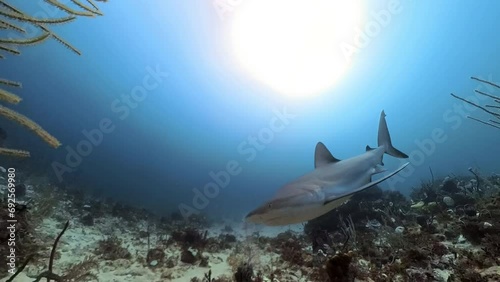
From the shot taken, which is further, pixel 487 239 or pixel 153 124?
pixel 153 124

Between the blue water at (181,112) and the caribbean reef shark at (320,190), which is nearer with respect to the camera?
the caribbean reef shark at (320,190)

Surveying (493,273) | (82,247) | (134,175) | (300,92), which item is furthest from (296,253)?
(134,175)

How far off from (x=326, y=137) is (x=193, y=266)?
9594cm

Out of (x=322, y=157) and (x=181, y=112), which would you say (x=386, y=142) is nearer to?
(x=322, y=157)

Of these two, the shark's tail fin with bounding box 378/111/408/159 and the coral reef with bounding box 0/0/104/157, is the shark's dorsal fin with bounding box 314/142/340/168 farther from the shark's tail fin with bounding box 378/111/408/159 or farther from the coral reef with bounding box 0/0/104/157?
the coral reef with bounding box 0/0/104/157

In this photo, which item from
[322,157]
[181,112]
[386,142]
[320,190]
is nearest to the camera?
[320,190]

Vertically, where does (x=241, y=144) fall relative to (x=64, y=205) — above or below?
above

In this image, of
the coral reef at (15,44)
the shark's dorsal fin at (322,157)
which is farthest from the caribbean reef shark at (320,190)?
the coral reef at (15,44)

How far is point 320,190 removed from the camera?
4219 mm

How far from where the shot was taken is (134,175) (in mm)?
64375

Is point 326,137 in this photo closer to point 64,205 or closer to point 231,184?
point 231,184

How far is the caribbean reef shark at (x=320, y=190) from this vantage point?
367cm

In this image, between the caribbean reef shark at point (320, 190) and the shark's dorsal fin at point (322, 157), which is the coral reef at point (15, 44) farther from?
the shark's dorsal fin at point (322, 157)

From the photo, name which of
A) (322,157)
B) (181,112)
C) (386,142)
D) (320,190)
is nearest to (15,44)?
(320,190)
